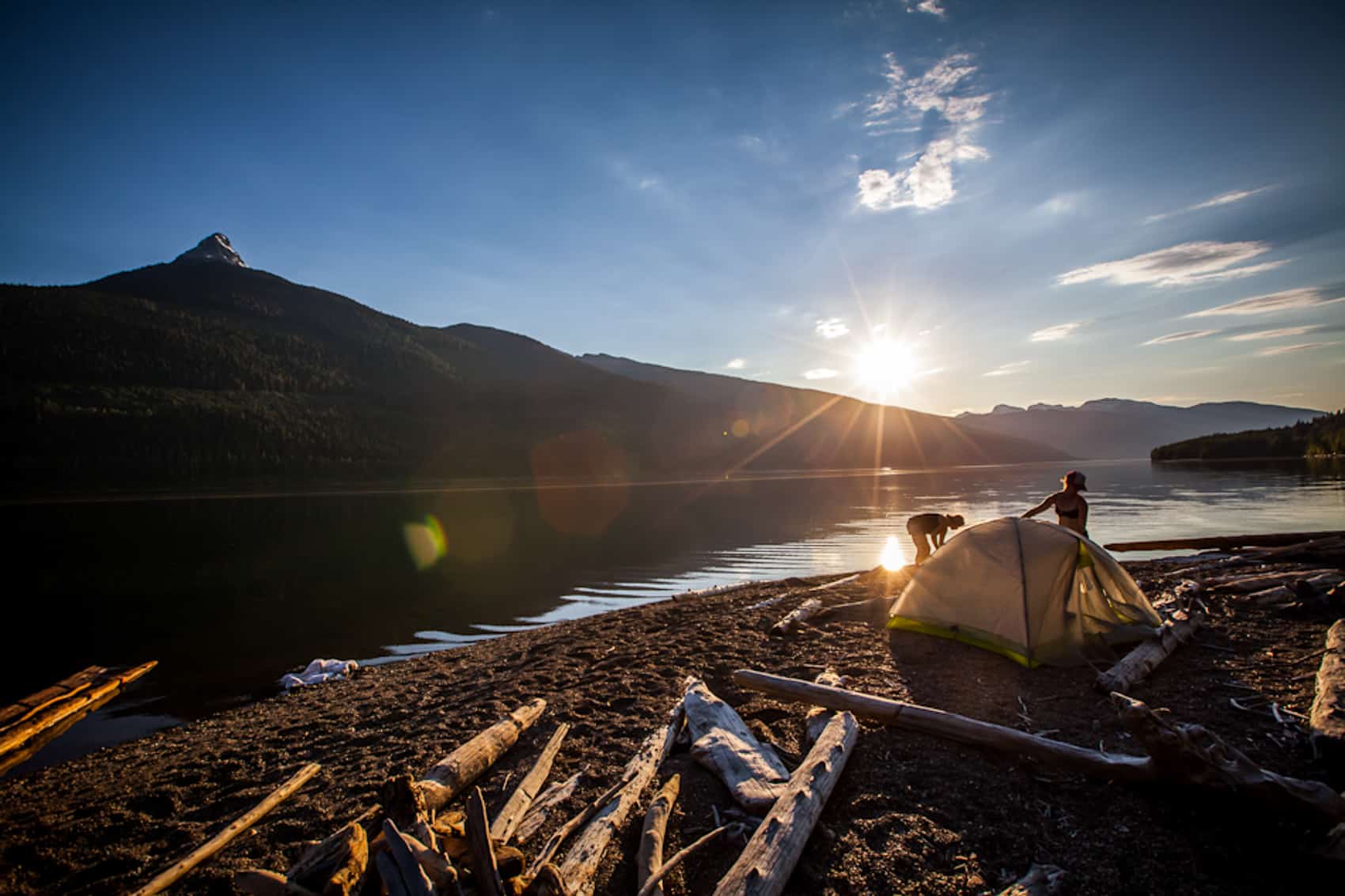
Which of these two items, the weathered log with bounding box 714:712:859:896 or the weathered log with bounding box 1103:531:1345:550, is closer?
the weathered log with bounding box 714:712:859:896

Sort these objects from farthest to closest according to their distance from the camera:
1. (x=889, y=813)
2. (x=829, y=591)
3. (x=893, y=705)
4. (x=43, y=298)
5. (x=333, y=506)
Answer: (x=43, y=298) < (x=333, y=506) < (x=829, y=591) < (x=893, y=705) < (x=889, y=813)

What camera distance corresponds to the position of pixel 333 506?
61875mm

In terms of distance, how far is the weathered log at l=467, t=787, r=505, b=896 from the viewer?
3.64 m

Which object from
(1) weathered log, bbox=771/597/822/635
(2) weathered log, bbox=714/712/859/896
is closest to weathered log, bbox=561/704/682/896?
(2) weathered log, bbox=714/712/859/896

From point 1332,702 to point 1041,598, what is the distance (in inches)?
122

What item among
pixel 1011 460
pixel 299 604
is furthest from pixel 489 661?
pixel 1011 460

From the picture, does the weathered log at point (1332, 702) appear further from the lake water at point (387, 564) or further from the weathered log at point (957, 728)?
the lake water at point (387, 564)

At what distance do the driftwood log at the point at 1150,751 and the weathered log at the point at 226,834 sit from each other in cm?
601

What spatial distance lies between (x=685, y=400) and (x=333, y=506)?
136505 millimetres

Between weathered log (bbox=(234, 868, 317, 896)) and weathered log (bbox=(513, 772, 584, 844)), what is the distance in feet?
5.69

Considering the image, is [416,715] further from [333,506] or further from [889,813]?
[333,506]

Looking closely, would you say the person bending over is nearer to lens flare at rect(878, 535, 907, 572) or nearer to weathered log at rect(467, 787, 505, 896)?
lens flare at rect(878, 535, 907, 572)

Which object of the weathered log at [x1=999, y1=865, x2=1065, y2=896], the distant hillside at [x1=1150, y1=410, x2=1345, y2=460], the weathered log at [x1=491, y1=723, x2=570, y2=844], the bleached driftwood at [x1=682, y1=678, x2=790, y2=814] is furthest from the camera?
the distant hillside at [x1=1150, y1=410, x2=1345, y2=460]

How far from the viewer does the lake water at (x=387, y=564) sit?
14.6 meters
